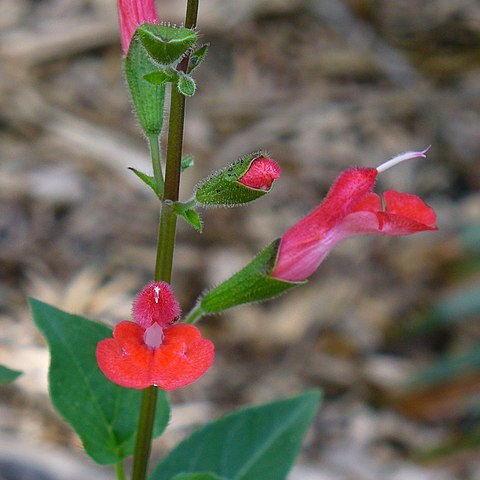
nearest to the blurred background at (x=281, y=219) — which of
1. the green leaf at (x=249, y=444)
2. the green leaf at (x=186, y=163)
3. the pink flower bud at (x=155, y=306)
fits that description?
the green leaf at (x=249, y=444)

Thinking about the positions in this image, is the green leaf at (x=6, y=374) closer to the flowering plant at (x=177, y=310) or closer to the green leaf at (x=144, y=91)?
the flowering plant at (x=177, y=310)

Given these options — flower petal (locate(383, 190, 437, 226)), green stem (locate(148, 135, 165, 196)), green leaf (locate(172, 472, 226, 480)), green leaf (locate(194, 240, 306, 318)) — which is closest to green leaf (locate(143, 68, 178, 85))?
green stem (locate(148, 135, 165, 196))

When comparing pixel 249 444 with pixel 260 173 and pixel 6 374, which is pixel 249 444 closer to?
pixel 6 374

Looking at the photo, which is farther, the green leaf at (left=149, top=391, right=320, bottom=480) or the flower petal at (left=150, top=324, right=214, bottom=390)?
the green leaf at (left=149, top=391, right=320, bottom=480)

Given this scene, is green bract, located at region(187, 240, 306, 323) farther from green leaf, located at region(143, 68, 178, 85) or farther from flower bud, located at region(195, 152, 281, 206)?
green leaf, located at region(143, 68, 178, 85)

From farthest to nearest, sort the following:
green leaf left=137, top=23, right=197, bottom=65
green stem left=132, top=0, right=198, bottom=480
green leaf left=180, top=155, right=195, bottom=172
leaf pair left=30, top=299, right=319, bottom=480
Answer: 1. leaf pair left=30, top=299, right=319, bottom=480
2. green leaf left=180, top=155, right=195, bottom=172
3. green stem left=132, top=0, right=198, bottom=480
4. green leaf left=137, top=23, right=197, bottom=65

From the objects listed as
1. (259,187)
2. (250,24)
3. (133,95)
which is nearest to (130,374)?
(259,187)

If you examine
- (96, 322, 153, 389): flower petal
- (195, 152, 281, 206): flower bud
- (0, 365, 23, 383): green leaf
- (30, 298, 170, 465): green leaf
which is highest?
(195, 152, 281, 206): flower bud
